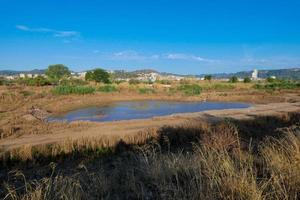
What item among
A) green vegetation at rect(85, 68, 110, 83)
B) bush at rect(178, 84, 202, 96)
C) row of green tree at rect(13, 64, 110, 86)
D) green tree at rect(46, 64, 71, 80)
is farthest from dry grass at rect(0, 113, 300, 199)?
green tree at rect(46, 64, 71, 80)

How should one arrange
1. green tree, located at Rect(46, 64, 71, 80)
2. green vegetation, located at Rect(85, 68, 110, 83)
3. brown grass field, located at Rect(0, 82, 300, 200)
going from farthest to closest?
green tree, located at Rect(46, 64, 71, 80) < green vegetation, located at Rect(85, 68, 110, 83) < brown grass field, located at Rect(0, 82, 300, 200)

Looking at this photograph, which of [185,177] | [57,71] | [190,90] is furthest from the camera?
[57,71]

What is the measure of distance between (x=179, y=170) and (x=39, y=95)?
40014 mm

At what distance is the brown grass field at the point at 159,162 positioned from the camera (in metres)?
4.52

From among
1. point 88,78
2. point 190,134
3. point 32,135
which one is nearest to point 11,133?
point 32,135

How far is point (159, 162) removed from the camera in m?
6.37

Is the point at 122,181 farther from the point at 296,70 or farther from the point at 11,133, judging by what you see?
the point at 296,70

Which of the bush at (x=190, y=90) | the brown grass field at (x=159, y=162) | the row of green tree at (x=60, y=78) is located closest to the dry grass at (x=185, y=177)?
the brown grass field at (x=159, y=162)

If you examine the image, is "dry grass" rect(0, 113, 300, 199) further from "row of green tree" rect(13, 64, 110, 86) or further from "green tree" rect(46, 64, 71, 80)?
"green tree" rect(46, 64, 71, 80)

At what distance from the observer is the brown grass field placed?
14.8 ft

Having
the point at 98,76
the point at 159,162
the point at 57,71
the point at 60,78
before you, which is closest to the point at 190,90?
the point at 98,76

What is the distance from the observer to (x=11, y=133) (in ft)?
55.2

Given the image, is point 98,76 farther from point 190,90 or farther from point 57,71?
point 190,90

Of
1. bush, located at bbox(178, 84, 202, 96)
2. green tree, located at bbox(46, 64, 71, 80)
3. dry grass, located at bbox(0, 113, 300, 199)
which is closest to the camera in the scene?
dry grass, located at bbox(0, 113, 300, 199)
